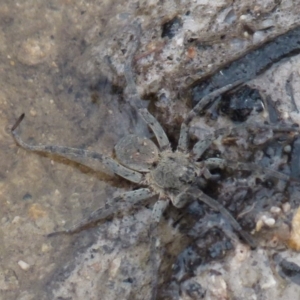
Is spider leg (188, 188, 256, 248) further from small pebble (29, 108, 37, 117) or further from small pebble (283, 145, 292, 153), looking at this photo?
small pebble (29, 108, 37, 117)

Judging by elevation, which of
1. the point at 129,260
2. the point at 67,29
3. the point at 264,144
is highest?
the point at 67,29

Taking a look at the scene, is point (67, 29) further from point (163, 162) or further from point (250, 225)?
point (250, 225)

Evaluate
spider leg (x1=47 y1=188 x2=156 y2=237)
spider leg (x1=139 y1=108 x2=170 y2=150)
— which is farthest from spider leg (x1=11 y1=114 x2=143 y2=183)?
spider leg (x1=139 y1=108 x2=170 y2=150)

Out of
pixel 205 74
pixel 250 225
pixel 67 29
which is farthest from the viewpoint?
pixel 67 29

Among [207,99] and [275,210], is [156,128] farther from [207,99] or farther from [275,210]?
[275,210]

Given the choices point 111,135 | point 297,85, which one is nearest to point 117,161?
point 111,135

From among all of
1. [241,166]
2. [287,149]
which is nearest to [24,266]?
[241,166]
